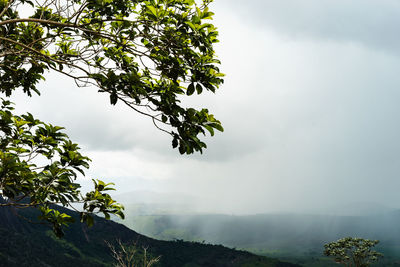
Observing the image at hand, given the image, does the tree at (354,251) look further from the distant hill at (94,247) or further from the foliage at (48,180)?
the distant hill at (94,247)

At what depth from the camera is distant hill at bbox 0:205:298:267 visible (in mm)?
114812

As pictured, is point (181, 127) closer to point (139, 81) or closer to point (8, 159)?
point (139, 81)

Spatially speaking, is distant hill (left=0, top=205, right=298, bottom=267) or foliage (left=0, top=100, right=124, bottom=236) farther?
distant hill (left=0, top=205, right=298, bottom=267)

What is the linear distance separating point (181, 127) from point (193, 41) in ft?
5.79

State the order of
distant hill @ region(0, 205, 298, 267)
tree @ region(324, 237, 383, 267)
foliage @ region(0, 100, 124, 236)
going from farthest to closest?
distant hill @ region(0, 205, 298, 267) → tree @ region(324, 237, 383, 267) → foliage @ region(0, 100, 124, 236)

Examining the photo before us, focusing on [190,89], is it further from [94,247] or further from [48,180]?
[94,247]

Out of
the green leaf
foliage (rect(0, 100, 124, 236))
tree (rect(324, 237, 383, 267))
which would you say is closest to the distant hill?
tree (rect(324, 237, 383, 267))

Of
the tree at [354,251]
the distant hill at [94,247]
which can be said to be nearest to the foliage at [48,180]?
the tree at [354,251]

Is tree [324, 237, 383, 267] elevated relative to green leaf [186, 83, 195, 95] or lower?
lower

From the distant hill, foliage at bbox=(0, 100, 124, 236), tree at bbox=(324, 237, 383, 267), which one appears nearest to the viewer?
foliage at bbox=(0, 100, 124, 236)

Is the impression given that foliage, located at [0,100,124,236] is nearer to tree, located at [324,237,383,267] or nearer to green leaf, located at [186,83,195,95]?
green leaf, located at [186,83,195,95]

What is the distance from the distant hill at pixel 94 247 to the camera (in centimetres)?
11481

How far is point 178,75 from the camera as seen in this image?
5496mm

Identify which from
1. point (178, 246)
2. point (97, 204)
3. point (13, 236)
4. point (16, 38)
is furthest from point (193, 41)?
point (178, 246)
